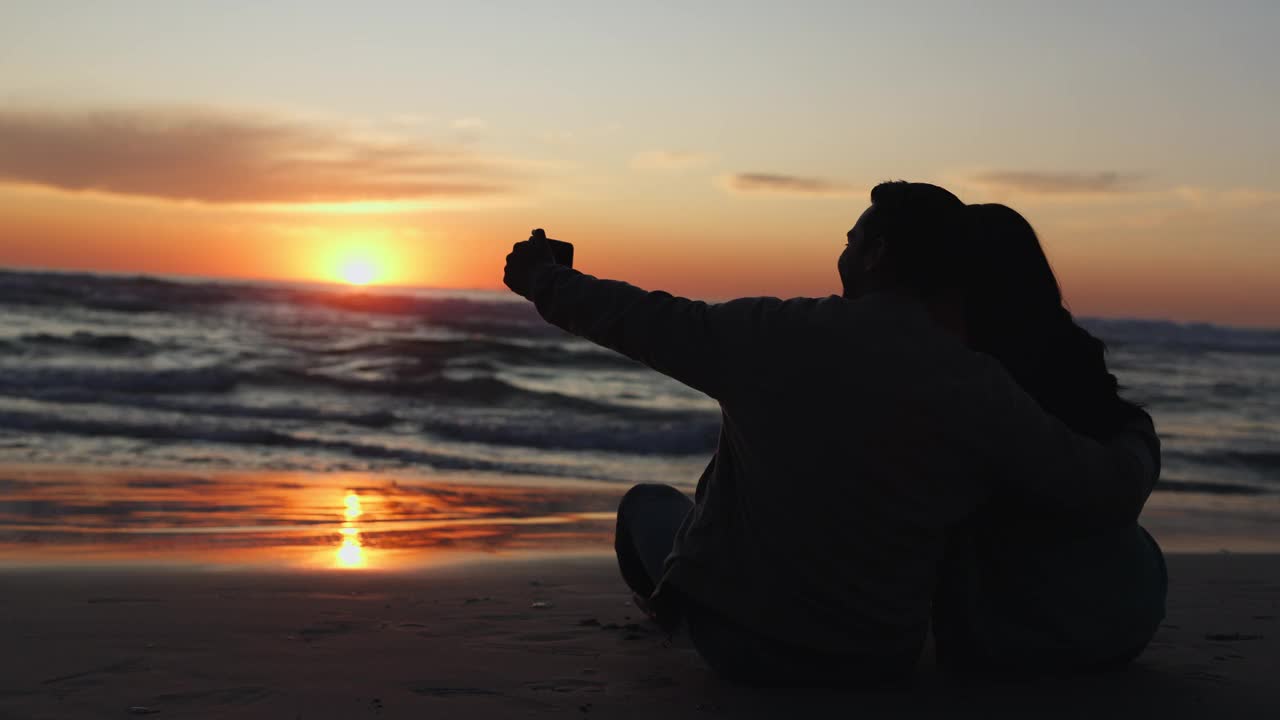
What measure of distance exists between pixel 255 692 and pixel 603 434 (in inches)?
420

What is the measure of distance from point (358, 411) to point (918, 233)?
41.4ft

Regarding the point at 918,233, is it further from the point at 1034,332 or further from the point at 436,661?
the point at 436,661

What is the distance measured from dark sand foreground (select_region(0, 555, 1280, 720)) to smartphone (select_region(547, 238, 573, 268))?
0.95 m

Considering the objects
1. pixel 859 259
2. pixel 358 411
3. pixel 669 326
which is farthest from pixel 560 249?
pixel 358 411

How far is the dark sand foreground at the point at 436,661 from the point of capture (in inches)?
97.6

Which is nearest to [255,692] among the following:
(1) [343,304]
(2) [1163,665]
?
(2) [1163,665]

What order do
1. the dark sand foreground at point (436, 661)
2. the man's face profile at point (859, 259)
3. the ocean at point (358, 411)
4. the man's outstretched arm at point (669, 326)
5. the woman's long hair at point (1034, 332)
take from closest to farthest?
the man's outstretched arm at point (669, 326) → the man's face profile at point (859, 259) → the woman's long hair at point (1034, 332) → the dark sand foreground at point (436, 661) → the ocean at point (358, 411)

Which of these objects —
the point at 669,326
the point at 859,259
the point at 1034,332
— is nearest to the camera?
the point at 669,326

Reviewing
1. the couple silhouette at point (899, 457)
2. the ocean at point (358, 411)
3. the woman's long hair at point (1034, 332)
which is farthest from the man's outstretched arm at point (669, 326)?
the ocean at point (358, 411)

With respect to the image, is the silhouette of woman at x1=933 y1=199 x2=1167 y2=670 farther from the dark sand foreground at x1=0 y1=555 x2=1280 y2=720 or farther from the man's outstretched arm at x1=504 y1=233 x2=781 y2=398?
the man's outstretched arm at x1=504 y1=233 x2=781 y2=398

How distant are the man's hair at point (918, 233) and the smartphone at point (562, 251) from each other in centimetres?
61

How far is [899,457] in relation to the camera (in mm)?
2143

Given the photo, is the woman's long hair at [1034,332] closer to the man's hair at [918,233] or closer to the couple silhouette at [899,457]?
the couple silhouette at [899,457]

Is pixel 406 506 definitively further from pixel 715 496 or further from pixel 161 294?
pixel 161 294
